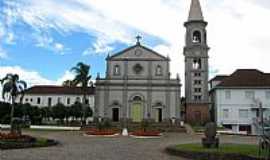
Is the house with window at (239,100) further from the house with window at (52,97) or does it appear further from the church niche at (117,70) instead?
the house with window at (52,97)

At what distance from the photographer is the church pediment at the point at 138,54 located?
60.7 m

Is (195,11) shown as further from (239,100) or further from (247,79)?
(239,100)

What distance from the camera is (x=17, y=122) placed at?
81.9 ft

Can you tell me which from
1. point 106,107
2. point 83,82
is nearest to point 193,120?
point 106,107

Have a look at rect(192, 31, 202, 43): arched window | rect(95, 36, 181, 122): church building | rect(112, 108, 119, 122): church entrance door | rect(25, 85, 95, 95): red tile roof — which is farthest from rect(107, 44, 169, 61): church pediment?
rect(25, 85, 95, 95): red tile roof

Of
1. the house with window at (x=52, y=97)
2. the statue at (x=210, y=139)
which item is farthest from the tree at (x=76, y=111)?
the statue at (x=210, y=139)

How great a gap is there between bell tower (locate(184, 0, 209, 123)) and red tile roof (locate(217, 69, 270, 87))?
143 inches

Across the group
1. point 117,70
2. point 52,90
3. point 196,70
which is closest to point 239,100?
point 196,70

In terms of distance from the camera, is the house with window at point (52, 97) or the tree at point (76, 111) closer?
the tree at point (76, 111)

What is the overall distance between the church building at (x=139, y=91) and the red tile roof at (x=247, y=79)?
7.63 meters

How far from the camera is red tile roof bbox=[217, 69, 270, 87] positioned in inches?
2261

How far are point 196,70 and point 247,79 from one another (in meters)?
7.75

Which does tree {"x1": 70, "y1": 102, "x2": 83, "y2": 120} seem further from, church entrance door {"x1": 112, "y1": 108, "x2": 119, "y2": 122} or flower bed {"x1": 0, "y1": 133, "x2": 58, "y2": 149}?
flower bed {"x1": 0, "y1": 133, "x2": 58, "y2": 149}

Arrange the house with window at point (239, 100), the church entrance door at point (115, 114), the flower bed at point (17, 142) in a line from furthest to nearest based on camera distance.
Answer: the church entrance door at point (115, 114) < the house with window at point (239, 100) < the flower bed at point (17, 142)
